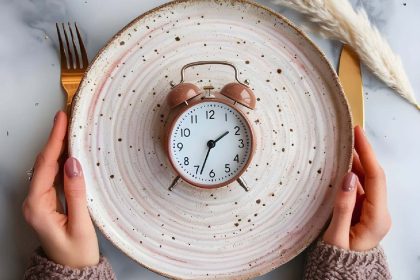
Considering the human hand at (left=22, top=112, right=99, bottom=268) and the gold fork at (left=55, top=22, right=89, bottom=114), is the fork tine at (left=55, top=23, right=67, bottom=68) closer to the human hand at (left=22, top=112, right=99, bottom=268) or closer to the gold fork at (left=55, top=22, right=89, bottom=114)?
the gold fork at (left=55, top=22, right=89, bottom=114)

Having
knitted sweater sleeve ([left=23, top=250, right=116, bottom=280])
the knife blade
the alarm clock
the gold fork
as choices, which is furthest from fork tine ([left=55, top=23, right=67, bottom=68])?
the knife blade

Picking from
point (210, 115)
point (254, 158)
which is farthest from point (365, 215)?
point (210, 115)

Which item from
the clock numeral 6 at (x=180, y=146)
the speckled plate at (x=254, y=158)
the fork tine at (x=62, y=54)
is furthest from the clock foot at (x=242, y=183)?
the fork tine at (x=62, y=54)

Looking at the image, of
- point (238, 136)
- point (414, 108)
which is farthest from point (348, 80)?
point (238, 136)

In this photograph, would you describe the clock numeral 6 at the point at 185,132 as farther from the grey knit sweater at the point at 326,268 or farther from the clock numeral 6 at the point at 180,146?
the grey knit sweater at the point at 326,268

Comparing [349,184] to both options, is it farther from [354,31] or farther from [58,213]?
[58,213]

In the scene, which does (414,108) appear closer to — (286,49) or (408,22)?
(408,22)
